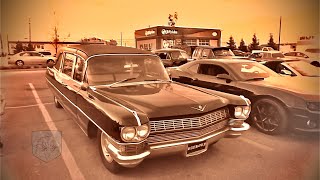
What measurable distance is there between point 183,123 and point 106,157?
3.24 feet

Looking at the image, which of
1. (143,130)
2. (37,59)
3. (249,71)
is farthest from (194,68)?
(37,59)

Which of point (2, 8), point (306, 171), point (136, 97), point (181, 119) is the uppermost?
point (2, 8)

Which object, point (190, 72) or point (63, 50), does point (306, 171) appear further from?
point (63, 50)

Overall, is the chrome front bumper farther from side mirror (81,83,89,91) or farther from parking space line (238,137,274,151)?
parking space line (238,137,274,151)

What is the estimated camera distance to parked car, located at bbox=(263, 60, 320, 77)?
5816 mm

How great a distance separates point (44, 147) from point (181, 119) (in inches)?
82.8

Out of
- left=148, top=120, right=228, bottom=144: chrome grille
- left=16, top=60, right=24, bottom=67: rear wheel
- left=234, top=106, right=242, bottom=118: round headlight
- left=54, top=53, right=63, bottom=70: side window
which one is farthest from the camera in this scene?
left=16, top=60, right=24, bottom=67: rear wheel

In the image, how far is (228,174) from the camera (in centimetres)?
280

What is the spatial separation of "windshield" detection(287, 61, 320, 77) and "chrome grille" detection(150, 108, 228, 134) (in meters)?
4.11

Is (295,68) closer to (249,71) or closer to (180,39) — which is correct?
(249,71)

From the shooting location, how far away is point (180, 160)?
3.07 m

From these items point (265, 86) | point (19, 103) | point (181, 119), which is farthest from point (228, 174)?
point (19, 103)

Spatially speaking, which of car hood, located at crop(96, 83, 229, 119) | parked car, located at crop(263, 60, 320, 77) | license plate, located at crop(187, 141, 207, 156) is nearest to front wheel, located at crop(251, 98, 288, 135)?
car hood, located at crop(96, 83, 229, 119)

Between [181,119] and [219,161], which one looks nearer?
[181,119]
